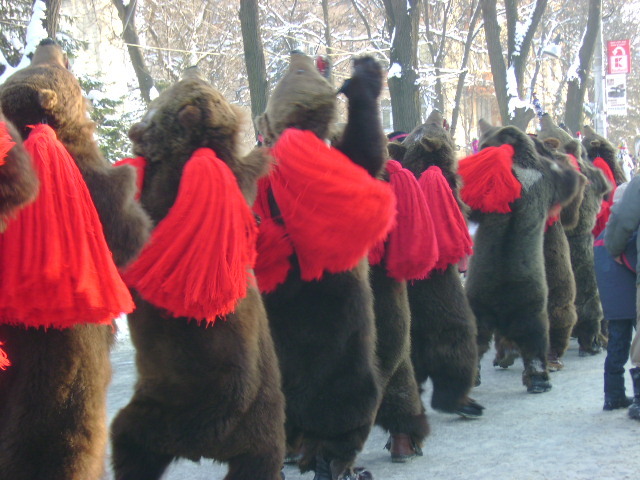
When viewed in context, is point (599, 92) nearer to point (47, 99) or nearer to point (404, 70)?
point (404, 70)

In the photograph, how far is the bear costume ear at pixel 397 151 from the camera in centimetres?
625

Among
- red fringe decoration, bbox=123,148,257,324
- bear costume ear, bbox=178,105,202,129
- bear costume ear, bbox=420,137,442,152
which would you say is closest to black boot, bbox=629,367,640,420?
bear costume ear, bbox=420,137,442,152

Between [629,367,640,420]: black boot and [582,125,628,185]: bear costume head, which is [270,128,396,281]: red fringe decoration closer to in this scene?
[629,367,640,420]: black boot

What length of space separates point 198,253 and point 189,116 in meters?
0.63

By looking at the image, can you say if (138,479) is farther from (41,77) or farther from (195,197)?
(41,77)

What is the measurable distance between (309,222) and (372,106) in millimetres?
769

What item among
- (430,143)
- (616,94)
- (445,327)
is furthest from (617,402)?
(616,94)

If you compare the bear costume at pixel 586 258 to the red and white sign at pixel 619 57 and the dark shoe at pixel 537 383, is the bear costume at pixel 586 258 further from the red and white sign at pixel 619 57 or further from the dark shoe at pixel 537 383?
the red and white sign at pixel 619 57

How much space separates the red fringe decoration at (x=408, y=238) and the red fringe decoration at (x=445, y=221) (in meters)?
0.32

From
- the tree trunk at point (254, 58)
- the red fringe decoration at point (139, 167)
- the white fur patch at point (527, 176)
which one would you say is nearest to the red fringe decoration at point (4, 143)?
the red fringe decoration at point (139, 167)

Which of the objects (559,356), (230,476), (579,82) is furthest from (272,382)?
(579,82)

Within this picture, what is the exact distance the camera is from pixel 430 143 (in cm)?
604

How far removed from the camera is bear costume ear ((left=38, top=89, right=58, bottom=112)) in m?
3.39

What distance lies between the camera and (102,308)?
3.14 metres
